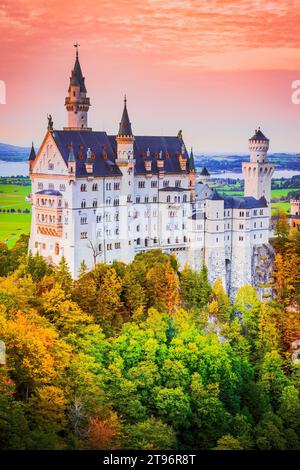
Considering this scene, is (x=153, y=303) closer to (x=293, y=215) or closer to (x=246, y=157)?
(x=246, y=157)

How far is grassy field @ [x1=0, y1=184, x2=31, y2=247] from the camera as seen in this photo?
68.4 meters

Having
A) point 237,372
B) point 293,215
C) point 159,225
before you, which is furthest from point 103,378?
point 293,215

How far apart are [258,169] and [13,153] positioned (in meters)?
21.1

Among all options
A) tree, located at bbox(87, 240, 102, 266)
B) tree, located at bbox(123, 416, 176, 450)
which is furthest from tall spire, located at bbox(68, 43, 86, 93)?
tree, located at bbox(123, 416, 176, 450)

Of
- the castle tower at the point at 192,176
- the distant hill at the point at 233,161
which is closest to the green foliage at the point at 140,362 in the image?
the castle tower at the point at 192,176

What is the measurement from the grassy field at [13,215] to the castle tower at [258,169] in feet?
63.2

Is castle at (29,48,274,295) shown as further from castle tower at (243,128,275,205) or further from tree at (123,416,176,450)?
tree at (123,416,176,450)

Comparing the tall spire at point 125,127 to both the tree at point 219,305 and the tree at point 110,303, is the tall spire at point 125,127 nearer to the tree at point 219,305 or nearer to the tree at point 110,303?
the tree at point 110,303

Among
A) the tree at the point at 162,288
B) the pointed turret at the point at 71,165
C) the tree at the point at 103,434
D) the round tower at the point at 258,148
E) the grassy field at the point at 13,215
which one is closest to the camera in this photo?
the tree at the point at 103,434

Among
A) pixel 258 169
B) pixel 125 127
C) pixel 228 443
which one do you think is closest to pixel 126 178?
pixel 125 127

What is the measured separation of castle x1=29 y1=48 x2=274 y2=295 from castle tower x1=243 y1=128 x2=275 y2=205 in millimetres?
88

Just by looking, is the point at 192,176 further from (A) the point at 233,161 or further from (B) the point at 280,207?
(B) the point at 280,207

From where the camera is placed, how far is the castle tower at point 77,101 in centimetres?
6669
